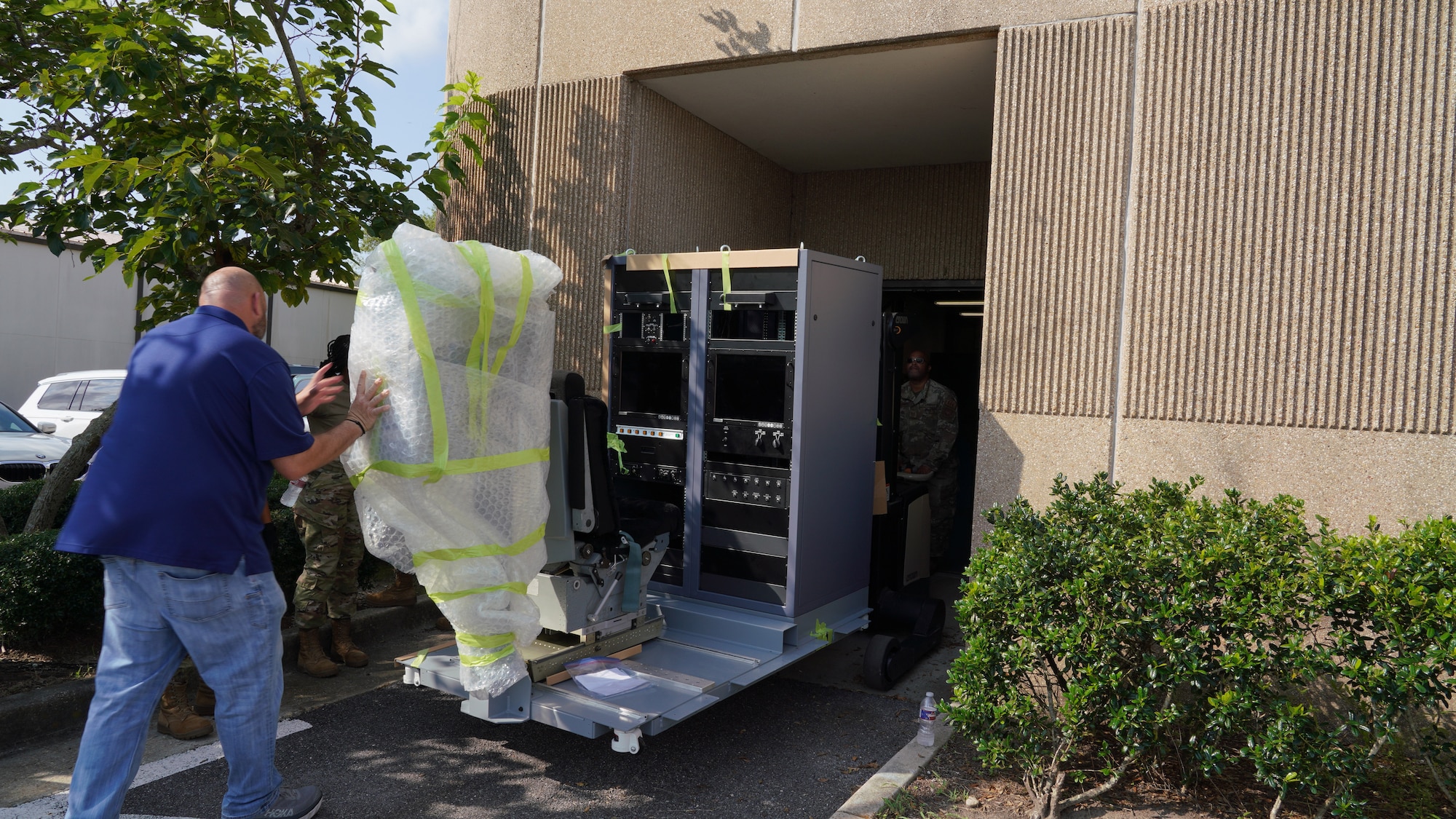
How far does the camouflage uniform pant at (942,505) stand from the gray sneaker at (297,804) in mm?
5064

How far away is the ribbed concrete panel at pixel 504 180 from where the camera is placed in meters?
6.61

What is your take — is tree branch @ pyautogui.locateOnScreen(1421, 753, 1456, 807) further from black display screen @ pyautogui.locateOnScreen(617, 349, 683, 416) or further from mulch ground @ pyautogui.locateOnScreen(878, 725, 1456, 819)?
black display screen @ pyautogui.locateOnScreen(617, 349, 683, 416)

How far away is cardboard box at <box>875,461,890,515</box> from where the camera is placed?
5695 millimetres

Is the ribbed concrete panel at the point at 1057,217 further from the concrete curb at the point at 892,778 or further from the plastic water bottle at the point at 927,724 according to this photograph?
the concrete curb at the point at 892,778

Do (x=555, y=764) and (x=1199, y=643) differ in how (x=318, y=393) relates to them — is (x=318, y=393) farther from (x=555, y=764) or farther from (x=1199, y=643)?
(x=1199, y=643)

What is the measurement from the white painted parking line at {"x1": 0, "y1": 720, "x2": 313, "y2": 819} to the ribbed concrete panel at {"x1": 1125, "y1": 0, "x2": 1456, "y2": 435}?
4460 millimetres

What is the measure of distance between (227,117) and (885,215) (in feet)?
17.2

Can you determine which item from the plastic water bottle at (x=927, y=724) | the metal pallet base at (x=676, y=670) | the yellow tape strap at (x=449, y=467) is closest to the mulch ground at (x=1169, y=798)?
the plastic water bottle at (x=927, y=724)

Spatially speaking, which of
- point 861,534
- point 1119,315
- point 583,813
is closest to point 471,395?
point 583,813

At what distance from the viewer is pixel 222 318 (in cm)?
311

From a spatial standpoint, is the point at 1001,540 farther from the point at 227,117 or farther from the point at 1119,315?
the point at 227,117

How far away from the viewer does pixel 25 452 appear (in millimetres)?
9055

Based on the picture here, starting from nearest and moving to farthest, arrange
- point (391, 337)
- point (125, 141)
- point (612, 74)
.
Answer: point (391, 337)
point (125, 141)
point (612, 74)

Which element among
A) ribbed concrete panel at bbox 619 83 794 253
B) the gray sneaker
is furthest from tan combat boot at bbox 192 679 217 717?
Answer: ribbed concrete panel at bbox 619 83 794 253
